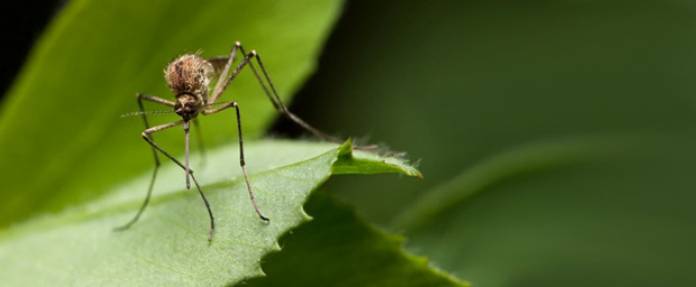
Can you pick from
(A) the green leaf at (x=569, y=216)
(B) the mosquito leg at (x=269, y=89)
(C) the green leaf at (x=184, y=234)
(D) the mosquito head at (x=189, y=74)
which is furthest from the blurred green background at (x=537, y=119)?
(C) the green leaf at (x=184, y=234)

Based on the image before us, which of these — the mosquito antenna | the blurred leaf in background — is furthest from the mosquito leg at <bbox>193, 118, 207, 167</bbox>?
the blurred leaf in background

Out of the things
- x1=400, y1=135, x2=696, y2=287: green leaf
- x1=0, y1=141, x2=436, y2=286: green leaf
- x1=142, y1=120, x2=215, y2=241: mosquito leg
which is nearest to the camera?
x1=0, y1=141, x2=436, y2=286: green leaf

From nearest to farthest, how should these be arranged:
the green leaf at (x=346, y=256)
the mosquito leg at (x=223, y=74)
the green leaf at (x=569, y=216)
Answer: the green leaf at (x=346, y=256), the mosquito leg at (x=223, y=74), the green leaf at (x=569, y=216)

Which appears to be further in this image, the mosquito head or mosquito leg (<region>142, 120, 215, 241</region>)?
the mosquito head

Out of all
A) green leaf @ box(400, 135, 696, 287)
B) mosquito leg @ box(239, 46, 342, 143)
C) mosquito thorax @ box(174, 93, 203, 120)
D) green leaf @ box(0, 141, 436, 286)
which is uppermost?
green leaf @ box(400, 135, 696, 287)

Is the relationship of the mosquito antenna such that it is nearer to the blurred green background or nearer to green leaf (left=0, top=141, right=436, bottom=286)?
green leaf (left=0, top=141, right=436, bottom=286)

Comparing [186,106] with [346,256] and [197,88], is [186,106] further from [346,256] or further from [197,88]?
[346,256]

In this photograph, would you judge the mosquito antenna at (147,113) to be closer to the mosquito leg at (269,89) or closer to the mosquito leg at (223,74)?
the mosquito leg at (223,74)
